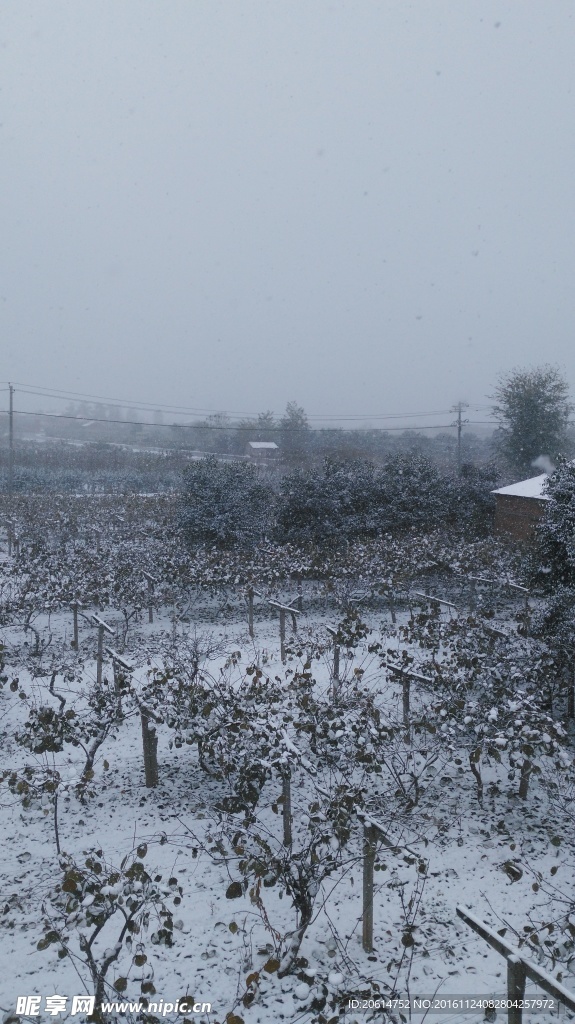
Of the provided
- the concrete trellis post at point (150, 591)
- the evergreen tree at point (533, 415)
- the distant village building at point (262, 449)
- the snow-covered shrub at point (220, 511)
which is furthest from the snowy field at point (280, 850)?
the distant village building at point (262, 449)

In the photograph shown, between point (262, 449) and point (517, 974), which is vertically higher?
point (262, 449)

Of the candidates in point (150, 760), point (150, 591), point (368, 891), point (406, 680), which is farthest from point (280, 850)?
point (150, 591)

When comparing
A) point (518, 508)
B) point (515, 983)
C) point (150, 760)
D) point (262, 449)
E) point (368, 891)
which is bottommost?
point (150, 760)

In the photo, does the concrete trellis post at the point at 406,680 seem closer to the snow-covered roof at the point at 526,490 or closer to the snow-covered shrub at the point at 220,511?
the snow-covered shrub at the point at 220,511

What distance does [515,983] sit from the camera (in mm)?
3100

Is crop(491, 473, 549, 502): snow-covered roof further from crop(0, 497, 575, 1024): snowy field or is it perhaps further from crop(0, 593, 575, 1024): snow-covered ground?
crop(0, 593, 575, 1024): snow-covered ground

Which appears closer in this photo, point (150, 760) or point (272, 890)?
point (272, 890)

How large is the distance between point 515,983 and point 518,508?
56.0 ft

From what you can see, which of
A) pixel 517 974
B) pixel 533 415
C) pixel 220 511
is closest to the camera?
pixel 517 974

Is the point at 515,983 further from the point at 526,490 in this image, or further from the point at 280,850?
the point at 526,490

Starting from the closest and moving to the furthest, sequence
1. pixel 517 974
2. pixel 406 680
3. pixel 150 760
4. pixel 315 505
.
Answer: pixel 517 974, pixel 150 760, pixel 406 680, pixel 315 505

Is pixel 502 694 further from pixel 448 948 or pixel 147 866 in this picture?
pixel 147 866

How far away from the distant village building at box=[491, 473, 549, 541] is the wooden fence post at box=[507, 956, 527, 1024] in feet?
50.8

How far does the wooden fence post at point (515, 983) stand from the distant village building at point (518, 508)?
15.5 m
